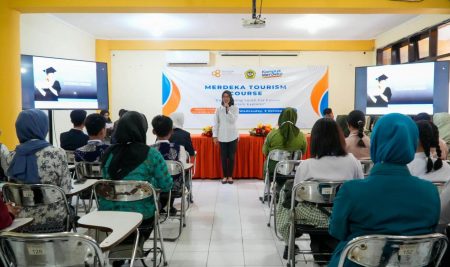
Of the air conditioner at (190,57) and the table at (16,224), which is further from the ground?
the air conditioner at (190,57)

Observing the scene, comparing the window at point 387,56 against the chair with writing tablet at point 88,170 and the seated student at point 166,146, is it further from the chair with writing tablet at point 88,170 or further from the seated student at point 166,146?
the chair with writing tablet at point 88,170

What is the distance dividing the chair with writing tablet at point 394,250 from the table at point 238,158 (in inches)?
190

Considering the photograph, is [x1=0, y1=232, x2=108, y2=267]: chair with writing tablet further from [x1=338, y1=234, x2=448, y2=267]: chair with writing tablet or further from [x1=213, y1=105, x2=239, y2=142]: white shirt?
[x1=213, y1=105, x2=239, y2=142]: white shirt

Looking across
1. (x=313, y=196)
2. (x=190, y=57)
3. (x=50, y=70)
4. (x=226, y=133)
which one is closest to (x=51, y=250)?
(x=313, y=196)

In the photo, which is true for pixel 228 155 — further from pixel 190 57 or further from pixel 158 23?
pixel 190 57

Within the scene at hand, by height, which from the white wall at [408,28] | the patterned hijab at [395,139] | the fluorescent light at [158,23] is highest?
the fluorescent light at [158,23]

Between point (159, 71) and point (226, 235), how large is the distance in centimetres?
607

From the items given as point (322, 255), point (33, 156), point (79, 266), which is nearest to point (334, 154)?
point (322, 255)

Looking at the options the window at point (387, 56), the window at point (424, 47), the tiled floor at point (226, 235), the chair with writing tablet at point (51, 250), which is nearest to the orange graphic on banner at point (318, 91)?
the window at point (387, 56)

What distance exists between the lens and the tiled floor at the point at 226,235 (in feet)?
10.3

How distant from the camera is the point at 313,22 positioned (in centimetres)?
721

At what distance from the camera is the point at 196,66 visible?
8914 millimetres

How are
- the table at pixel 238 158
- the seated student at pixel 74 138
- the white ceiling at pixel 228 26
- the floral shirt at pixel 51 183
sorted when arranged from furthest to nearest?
the white ceiling at pixel 228 26, the table at pixel 238 158, the seated student at pixel 74 138, the floral shirt at pixel 51 183

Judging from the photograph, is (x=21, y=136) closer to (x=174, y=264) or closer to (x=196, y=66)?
(x=174, y=264)
